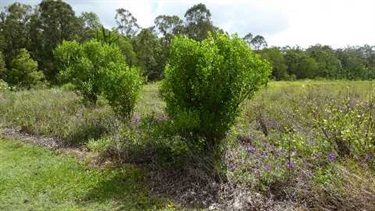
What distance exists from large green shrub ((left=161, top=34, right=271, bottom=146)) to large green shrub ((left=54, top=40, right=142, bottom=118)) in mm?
2394

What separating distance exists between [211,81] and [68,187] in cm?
292

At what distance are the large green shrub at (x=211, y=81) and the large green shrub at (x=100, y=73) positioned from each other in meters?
2.39

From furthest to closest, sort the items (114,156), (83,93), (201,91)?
1. (83,93)
2. (114,156)
3. (201,91)

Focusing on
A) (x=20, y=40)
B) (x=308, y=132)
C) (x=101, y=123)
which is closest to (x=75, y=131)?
(x=101, y=123)

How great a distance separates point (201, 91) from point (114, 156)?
2.42m

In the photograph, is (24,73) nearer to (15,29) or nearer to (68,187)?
(15,29)

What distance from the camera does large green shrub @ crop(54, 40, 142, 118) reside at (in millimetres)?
8534

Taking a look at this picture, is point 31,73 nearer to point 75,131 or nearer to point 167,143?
point 75,131

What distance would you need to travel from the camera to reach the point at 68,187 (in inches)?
244

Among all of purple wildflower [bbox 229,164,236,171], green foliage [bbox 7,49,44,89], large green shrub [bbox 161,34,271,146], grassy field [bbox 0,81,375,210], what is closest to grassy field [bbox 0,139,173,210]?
grassy field [bbox 0,81,375,210]

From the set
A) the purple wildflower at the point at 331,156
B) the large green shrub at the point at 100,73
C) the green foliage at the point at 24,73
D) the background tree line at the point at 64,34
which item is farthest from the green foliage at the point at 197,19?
the purple wildflower at the point at 331,156

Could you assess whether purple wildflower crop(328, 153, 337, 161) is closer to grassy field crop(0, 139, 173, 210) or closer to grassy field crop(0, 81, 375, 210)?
grassy field crop(0, 81, 375, 210)

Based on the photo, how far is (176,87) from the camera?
6309 millimetres

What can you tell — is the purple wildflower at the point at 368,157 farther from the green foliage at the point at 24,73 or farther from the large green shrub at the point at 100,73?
the green foliage at the point at 24,73
